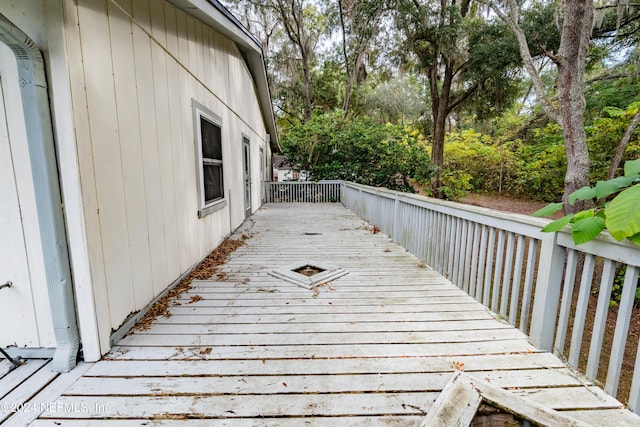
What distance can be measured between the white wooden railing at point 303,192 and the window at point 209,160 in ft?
20.6

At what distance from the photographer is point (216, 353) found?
1.77 meters

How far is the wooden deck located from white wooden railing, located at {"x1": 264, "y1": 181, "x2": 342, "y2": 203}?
26.3 ft

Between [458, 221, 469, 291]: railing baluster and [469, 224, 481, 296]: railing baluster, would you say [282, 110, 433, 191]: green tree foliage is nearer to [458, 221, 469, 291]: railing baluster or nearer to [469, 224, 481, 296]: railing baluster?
[458, 221, 469, 291]: railing baluster

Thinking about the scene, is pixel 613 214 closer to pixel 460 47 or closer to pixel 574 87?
pixel 574 87

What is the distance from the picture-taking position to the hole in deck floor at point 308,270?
3.28m

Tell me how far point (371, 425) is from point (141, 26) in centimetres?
321

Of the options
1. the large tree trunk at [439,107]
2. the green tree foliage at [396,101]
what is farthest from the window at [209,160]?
the green tree foliage at [396,101]

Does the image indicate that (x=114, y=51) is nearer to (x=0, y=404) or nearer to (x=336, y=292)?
(x=0, y=404)

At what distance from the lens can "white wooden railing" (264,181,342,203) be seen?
10766mm

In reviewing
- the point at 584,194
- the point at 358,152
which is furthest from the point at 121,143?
the point at 358,152

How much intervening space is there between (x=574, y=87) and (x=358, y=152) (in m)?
6.53

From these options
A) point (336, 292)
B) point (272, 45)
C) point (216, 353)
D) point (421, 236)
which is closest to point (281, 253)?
point (336, 292)

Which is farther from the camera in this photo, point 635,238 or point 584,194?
point 584,194

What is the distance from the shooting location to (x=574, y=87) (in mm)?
5020
